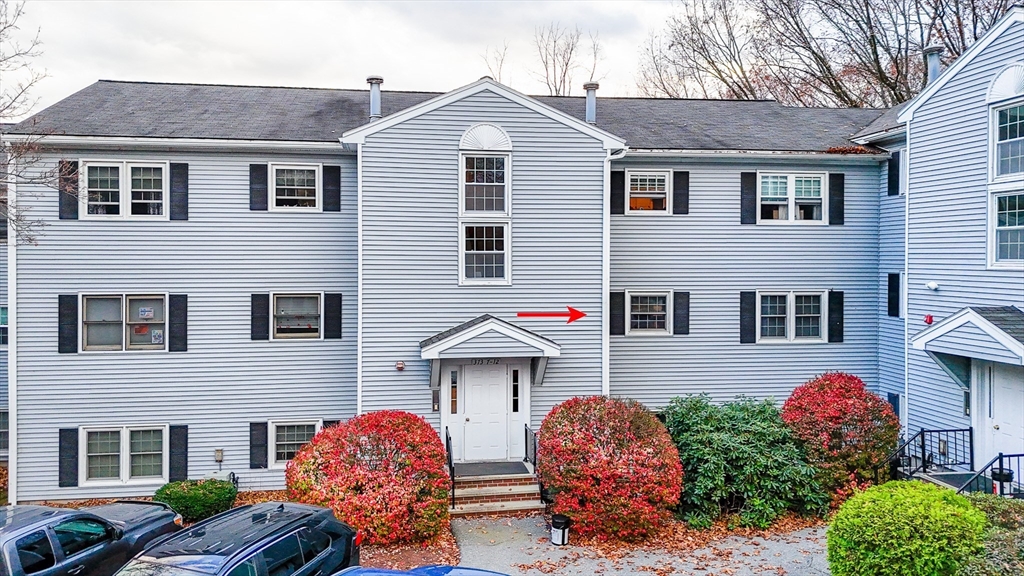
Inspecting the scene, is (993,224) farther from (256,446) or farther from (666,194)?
(256,446)

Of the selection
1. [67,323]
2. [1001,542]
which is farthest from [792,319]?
[67,323]

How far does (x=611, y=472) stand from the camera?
37.4 ft

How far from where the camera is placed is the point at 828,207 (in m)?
16.6

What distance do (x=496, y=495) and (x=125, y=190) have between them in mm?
9735

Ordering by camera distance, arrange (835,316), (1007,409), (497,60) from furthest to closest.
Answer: (497,60) → (835,316) → (1007,409)

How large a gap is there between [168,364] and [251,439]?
232 centimetres

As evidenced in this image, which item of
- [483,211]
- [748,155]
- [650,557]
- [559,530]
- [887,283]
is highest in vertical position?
[748,155]

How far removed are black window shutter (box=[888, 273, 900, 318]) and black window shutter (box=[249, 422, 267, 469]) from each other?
14.6 metres

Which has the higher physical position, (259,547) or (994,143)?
(994,143)

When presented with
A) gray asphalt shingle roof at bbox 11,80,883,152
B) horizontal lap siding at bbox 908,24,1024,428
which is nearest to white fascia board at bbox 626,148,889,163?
gray asphalt shingle roof at bbox 11,80,883,152

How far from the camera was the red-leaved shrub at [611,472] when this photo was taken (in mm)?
11352

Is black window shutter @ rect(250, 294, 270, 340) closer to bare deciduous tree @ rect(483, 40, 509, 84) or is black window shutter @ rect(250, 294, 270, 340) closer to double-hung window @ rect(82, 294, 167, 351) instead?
double-hung window @ rect(82, 294, 167, 351)

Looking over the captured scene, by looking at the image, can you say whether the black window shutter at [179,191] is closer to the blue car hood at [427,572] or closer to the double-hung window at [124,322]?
the double-hung window at [124,322]

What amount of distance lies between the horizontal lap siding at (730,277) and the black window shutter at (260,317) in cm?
765
